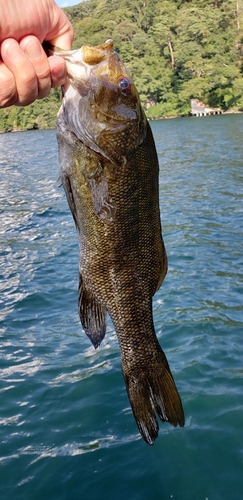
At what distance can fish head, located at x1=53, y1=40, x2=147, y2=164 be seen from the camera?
276cm

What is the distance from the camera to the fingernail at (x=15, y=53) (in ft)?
7.07

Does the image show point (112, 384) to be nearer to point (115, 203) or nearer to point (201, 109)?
point (115, 203)

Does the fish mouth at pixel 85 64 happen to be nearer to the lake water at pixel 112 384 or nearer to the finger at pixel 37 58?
the finger at pixel 37 58

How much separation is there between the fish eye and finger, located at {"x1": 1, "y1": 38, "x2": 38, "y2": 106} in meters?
0.63

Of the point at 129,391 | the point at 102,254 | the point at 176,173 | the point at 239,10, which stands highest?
the point at 239,10

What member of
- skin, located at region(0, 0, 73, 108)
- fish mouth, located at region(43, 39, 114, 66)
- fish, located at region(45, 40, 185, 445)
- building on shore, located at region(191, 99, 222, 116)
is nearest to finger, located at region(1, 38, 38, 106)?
skin, located at region(0, 0, 73, 108)

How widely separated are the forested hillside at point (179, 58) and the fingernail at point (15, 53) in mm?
73435

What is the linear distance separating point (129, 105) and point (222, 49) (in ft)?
290

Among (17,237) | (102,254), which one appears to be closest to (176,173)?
(17,237)

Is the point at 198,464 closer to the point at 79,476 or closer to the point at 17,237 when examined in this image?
the point at 79,476

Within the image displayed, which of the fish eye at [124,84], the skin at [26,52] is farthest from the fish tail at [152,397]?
the skin at [26,52]

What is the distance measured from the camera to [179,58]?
286 feet

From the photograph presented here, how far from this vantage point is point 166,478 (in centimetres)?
518

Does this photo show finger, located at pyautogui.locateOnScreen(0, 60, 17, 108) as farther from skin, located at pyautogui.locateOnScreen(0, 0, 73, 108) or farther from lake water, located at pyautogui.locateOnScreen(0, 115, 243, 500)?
lake water, located at pyautogui.locateOnScreen(0, 115, 243, 500)
